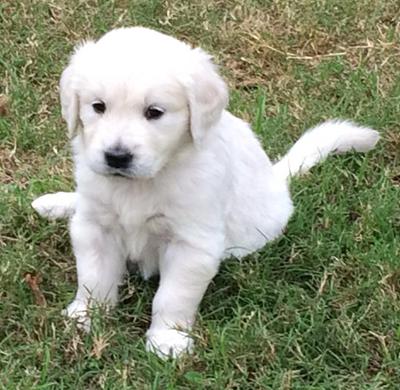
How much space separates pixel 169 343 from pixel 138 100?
2.66 ft

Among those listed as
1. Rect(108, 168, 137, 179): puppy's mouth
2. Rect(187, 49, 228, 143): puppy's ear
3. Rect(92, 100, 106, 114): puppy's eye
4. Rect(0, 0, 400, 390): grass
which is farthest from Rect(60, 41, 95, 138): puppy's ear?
Rect(0, 0, 400, 390): grass

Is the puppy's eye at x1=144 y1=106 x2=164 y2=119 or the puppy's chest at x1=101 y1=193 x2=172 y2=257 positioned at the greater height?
the puppy's eye at x1=144 y1=106 x2=164 y2=119

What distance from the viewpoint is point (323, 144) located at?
4555mm

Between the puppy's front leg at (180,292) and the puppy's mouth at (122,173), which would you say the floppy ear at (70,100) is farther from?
the puppy's front leg at (180,292)

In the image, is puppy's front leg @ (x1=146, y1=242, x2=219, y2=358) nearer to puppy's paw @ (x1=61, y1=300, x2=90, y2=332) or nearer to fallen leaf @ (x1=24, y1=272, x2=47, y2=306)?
puppy's paw @ (x1=61, y1=300, x2=90, y2=332)

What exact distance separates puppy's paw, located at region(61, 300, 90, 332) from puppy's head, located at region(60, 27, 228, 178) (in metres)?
0.51

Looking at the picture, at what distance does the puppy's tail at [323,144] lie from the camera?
4508mm

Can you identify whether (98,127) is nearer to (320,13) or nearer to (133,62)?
(133,62)

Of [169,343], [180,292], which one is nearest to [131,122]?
[180,292]

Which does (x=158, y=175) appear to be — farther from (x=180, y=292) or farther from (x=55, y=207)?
(x=55, y=207)

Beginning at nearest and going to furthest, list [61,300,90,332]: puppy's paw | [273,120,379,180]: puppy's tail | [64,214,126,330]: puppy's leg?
[61,300,90,332]: puppy's paw → [64,214,126,330]: puppy's leg → [273,120,379,180]: puppy's tail

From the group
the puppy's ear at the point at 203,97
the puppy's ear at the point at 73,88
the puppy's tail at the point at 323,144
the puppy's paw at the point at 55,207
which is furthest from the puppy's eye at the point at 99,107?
the puppy's tail at the point at 323,144

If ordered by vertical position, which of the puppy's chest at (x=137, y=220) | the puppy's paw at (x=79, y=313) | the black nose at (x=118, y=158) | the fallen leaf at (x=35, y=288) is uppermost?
the black nose at (x=118, y=158)

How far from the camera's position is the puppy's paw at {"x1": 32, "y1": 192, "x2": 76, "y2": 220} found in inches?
168
